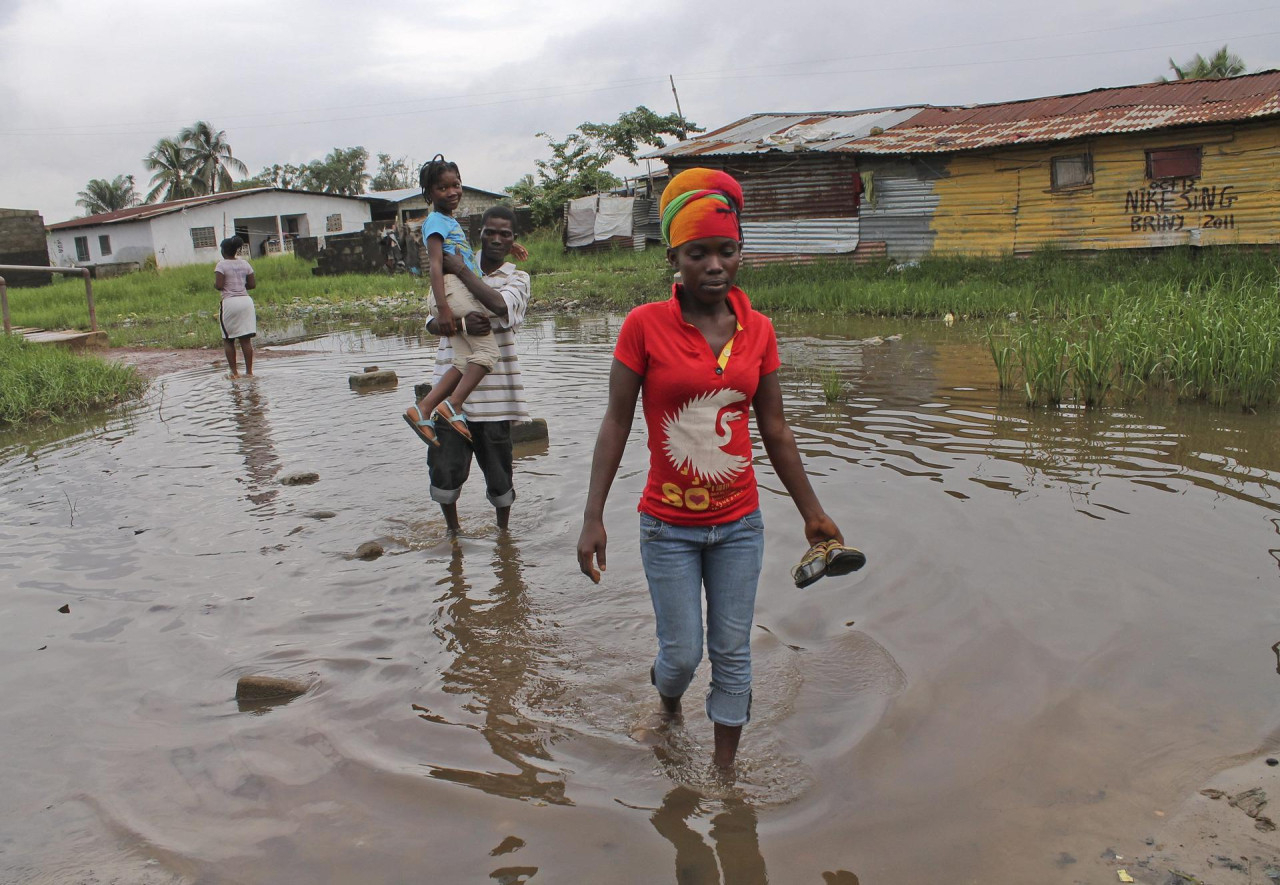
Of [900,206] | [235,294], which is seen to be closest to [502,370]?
[235,294]

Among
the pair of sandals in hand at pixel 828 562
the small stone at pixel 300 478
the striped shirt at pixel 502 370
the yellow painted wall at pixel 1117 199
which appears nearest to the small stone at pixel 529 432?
the small stone at pixel 300 478

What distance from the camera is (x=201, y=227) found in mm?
36969

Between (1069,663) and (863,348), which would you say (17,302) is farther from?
(1069,663)

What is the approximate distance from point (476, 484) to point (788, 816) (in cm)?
395

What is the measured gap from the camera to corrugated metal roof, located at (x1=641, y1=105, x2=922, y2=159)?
1984 cm

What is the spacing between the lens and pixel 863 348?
1095 cm

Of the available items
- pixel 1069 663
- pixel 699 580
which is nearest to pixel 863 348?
pixel 1069 663

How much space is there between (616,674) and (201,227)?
38760 mm

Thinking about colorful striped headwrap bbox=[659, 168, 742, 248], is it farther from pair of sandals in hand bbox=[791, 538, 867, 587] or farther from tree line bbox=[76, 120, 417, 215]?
tree line bbox=[76, 120, 417, 215]

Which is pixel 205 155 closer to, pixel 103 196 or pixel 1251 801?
pixel 103 196

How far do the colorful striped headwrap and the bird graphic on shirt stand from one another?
1.38ft

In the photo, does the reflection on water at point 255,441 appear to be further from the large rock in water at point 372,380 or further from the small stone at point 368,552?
the small stone at point 368,552

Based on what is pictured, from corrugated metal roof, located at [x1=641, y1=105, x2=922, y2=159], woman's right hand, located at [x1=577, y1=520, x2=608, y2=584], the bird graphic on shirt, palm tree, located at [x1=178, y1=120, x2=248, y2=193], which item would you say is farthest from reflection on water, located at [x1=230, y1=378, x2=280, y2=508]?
palm tree, located at [x1=178, y1=120, x2=248, y2=193]

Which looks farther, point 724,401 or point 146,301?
point 146,301
